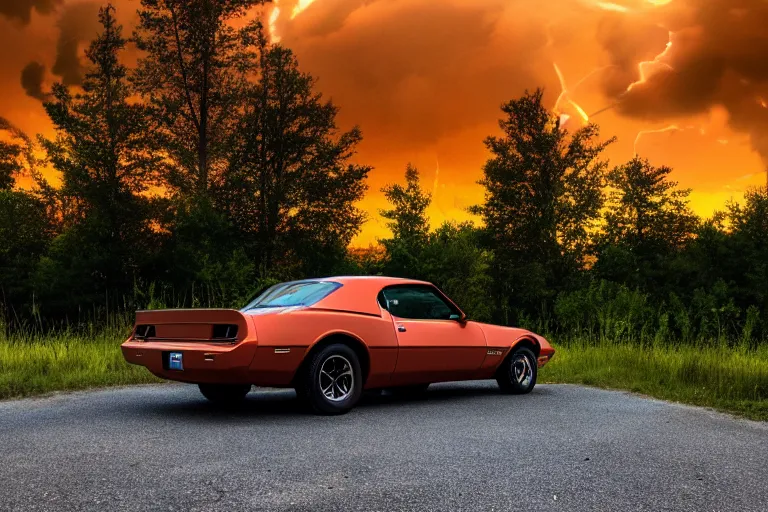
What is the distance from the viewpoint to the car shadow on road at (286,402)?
23.9ft

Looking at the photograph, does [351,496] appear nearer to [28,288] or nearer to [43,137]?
[28,288]

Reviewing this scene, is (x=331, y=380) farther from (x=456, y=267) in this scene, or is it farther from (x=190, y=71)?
(x=190, y=71)

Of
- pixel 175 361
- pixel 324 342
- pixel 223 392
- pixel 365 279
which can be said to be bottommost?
pixel 223 392

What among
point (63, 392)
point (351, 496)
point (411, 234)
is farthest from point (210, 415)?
point (411, 234)

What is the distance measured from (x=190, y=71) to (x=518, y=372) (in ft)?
101

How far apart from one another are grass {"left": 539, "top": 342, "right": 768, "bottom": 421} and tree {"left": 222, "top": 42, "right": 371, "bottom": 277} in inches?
918

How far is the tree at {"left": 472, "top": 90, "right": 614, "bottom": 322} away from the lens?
43281 mm

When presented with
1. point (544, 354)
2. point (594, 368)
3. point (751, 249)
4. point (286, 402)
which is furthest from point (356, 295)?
point (751, 249)

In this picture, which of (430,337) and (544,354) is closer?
(430,337)

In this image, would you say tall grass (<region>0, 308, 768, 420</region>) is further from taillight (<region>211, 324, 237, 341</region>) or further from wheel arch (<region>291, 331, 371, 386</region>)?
wheel arch (<region>291, 331, 371, 386</region>)

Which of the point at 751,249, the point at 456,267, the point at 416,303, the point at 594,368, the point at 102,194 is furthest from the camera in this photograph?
the point at 751,249

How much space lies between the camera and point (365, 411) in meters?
7.55

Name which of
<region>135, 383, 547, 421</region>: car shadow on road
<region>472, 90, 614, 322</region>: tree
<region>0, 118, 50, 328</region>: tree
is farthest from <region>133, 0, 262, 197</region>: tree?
<region>135, 383, 547, 421</region>: car shadow on road

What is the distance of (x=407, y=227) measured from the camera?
38.7 metres
